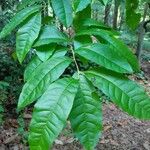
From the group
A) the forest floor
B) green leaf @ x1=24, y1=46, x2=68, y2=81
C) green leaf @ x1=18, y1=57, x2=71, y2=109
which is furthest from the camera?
the forest floor

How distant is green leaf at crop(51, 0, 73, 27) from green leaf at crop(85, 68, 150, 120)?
0.29m

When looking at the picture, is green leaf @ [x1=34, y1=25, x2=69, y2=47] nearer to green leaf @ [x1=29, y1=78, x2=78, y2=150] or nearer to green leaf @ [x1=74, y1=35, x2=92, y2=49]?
green leaf @ [x1=74, y1=35, x2=92, y2=49]

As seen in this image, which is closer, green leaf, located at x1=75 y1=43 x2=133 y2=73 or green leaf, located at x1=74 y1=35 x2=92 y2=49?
green leaf, located at x1=75 y1=43 x2=133 y2=73

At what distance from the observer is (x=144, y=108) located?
85 cm

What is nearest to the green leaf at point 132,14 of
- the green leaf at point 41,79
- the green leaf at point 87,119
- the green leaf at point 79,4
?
the green leaf at point 79,4

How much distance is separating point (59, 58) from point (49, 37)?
0.14 metres

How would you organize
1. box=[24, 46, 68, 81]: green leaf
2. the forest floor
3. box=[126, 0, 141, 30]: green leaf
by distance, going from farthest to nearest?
the forest floor → box=[126, 0, 141, 30]: green leaf → box=[24, 46, 68, 81]: green leaf

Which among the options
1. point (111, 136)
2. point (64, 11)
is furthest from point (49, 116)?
point (111, 136)

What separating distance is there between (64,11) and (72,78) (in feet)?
1.14

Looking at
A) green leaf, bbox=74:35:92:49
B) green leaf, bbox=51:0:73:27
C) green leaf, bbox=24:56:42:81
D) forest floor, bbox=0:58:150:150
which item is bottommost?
forest floor, bbox=0:58:150:150

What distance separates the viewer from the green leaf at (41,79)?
Result: 86cm

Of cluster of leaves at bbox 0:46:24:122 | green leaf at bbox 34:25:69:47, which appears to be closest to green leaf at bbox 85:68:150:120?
green leaf at bbox 34:25:69:47

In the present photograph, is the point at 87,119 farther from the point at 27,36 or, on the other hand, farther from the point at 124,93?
the point at 27,36

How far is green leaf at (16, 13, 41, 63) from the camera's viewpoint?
106cm
